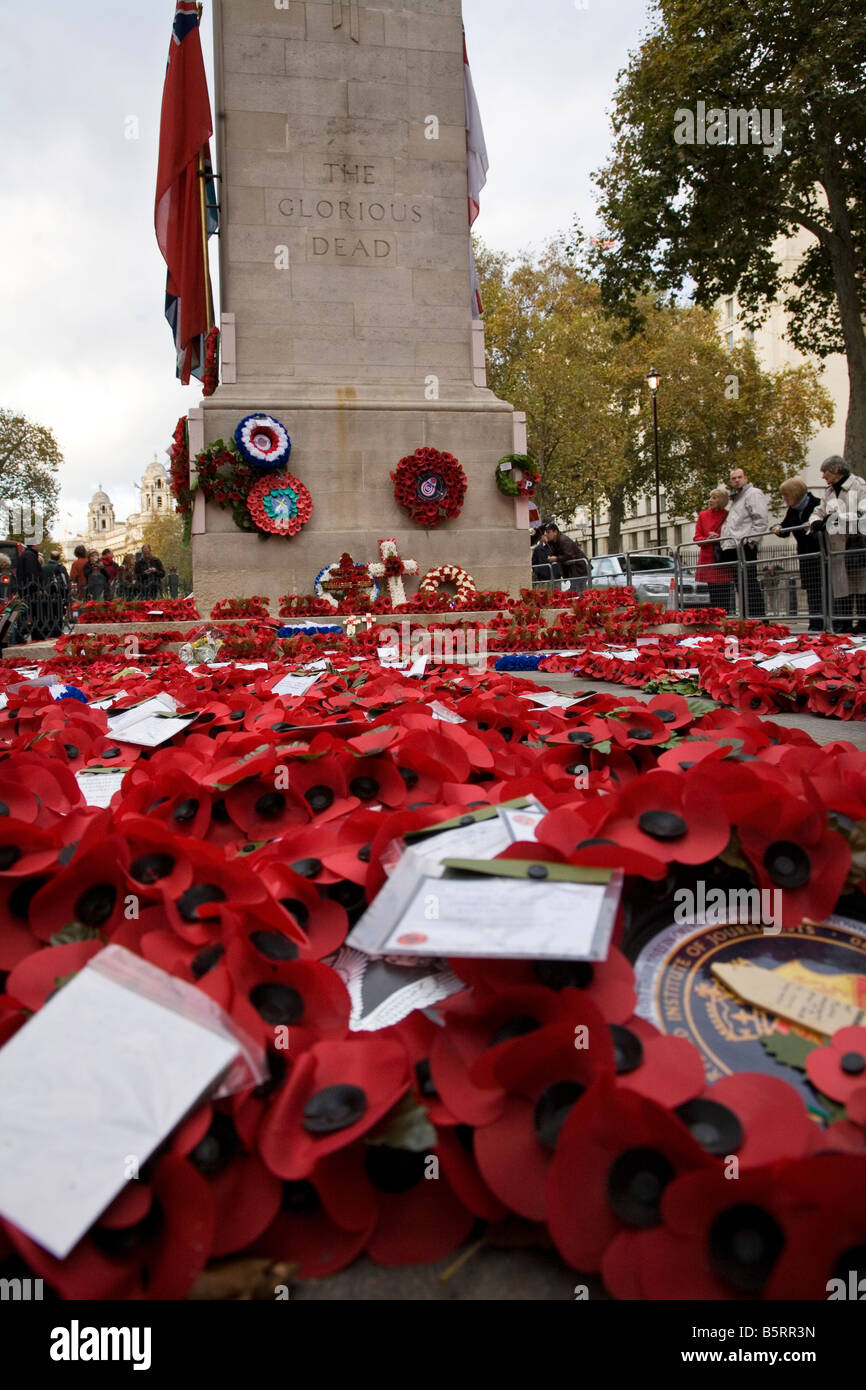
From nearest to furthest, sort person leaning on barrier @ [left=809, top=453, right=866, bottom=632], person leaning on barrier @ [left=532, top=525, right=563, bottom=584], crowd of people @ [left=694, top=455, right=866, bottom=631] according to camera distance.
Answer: person leaning on barrier @ [left=809, top=453, right=866, bottom=632] < crowd of people @ [left=694, top=455, right=866, bottom=631] < person leaning on barrier @ [left=532, top=525, right=563, bottom=584]

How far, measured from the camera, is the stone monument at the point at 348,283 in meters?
11.1

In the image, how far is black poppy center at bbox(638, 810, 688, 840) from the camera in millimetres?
1482

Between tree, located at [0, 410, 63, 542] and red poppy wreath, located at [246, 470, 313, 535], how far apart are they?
34.6 m

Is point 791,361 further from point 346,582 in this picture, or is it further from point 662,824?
point 662,824

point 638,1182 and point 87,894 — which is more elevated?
point 87,894

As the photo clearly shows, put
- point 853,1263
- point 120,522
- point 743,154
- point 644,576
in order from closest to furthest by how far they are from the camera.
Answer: point 853,1263 → point 743,154 → point 644,576 → point 120,522

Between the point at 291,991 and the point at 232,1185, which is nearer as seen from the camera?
the point at 232,1185

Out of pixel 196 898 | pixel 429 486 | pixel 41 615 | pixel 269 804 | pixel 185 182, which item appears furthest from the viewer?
pixel 185 182

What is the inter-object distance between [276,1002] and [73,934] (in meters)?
0.44

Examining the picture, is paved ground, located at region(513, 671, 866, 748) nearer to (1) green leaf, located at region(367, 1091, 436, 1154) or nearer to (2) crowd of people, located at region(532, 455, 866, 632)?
(1) green leaf, located at region(367, 1091, 436, 1154)

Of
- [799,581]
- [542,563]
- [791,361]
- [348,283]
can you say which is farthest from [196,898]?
[791,361]

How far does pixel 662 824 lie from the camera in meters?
1.50

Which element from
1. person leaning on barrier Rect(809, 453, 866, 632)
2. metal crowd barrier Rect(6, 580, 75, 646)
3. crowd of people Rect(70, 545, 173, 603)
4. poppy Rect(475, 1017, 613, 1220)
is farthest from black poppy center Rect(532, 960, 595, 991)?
crowd of people Rect(70, 545, 173, 603)

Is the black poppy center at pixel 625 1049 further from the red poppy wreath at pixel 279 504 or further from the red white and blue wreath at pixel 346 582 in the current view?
the red poppy wreath at pixel 279 504
